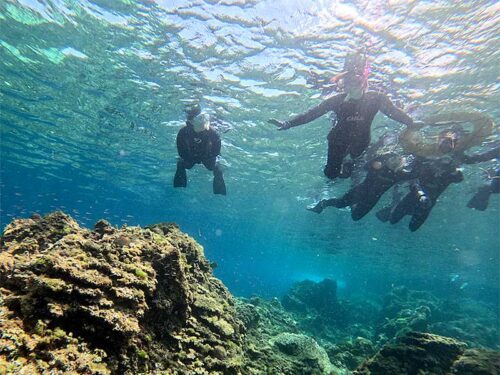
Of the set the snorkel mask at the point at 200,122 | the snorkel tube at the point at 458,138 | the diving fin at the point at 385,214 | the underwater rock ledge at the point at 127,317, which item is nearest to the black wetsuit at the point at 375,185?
the snorkel tube at the point at 458,138

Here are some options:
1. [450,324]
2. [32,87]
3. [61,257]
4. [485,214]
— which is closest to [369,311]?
[450,324]

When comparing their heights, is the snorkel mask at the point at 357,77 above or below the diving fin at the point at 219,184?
above

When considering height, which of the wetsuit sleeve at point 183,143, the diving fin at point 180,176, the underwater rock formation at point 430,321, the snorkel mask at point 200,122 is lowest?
the underwater rock formation at point 430,321

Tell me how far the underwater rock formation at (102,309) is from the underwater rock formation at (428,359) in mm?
3058

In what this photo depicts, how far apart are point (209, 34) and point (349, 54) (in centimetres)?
559

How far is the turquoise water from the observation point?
1034cm

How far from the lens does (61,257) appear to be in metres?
3.23

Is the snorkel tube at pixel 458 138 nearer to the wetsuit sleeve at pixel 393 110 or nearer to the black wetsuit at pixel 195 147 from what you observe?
the wetsuit sleeve at pixel 393 110

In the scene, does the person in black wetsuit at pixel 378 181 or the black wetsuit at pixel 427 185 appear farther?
the person in black wetsuit at pixel 378 181

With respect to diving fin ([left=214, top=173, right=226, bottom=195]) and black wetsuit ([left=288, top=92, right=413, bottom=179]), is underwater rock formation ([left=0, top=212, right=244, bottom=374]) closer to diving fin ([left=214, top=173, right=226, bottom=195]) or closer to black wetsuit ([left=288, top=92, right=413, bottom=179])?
black wetsuit ([left=288, top=92, right=413, bottom=179])

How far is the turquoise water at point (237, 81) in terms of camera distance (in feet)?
33.9

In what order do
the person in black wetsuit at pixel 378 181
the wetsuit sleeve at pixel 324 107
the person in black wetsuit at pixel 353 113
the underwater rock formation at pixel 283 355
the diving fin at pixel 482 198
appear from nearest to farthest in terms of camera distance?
the underwater rock formation at pixel 283 355 → the person in black wetsuit at pixel 353 113 → the wetsuit sleeve at pixel 324 107 → the person in black wetsuit at pixel 378 181 → the diving fin at pixel 482 198

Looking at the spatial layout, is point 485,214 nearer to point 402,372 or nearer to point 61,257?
point 402,372

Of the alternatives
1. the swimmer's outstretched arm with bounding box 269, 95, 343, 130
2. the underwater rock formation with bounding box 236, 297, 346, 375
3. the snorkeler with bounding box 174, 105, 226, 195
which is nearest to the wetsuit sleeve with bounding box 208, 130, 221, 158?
the snorkeler with bounding box 174, 105, 226, 195
